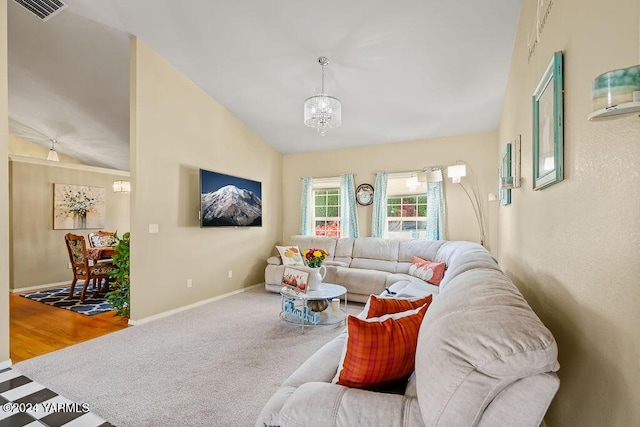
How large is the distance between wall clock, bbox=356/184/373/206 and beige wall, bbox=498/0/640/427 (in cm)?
399

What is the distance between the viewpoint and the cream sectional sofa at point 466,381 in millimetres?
863

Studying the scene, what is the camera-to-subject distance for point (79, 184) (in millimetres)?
6172

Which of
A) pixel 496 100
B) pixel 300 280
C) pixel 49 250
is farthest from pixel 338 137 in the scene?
pixel 49 250

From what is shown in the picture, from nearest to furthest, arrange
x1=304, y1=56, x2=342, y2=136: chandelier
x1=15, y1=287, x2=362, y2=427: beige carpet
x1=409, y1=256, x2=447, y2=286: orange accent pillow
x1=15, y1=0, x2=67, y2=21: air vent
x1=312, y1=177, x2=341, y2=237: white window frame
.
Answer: x1=15, y1=287, x2=362, y2=427: beige carpet
x1=15, y1=0, x2=67, y2=21: air vent
x1=304, y1=56, x2=342, y2=136: chandelier
x1=409, y1=256, x2=447, y2=286: orange accent pillow
x1=312, y1=177, x2=341, y2=237: white window frame

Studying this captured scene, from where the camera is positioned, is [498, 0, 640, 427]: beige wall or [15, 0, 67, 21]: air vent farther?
[15, 0, 67, 21]: air vent

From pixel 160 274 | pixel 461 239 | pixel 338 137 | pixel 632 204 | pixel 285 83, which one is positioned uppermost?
pixel 285 83

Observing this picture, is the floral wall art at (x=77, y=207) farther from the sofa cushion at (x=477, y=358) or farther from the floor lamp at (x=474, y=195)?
the sofa cushion at (x=477, y=358)

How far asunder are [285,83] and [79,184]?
4.86 meters

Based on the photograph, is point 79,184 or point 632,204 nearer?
point 632,204

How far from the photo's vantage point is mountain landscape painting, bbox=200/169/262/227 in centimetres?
443

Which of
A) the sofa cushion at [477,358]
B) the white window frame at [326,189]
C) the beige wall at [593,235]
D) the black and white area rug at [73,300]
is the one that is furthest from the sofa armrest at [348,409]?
the white window frame at [326,189]

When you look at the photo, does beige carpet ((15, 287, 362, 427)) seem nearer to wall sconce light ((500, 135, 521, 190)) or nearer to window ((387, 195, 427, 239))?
wall sconce light ((500, 135, 521, 190))

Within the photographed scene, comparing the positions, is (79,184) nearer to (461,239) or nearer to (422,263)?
(422,263)

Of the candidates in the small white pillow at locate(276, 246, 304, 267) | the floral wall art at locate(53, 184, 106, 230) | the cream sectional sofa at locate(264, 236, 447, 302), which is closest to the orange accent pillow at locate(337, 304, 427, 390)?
the cream sectional sofa at locate(264, 236, 447, 302)
